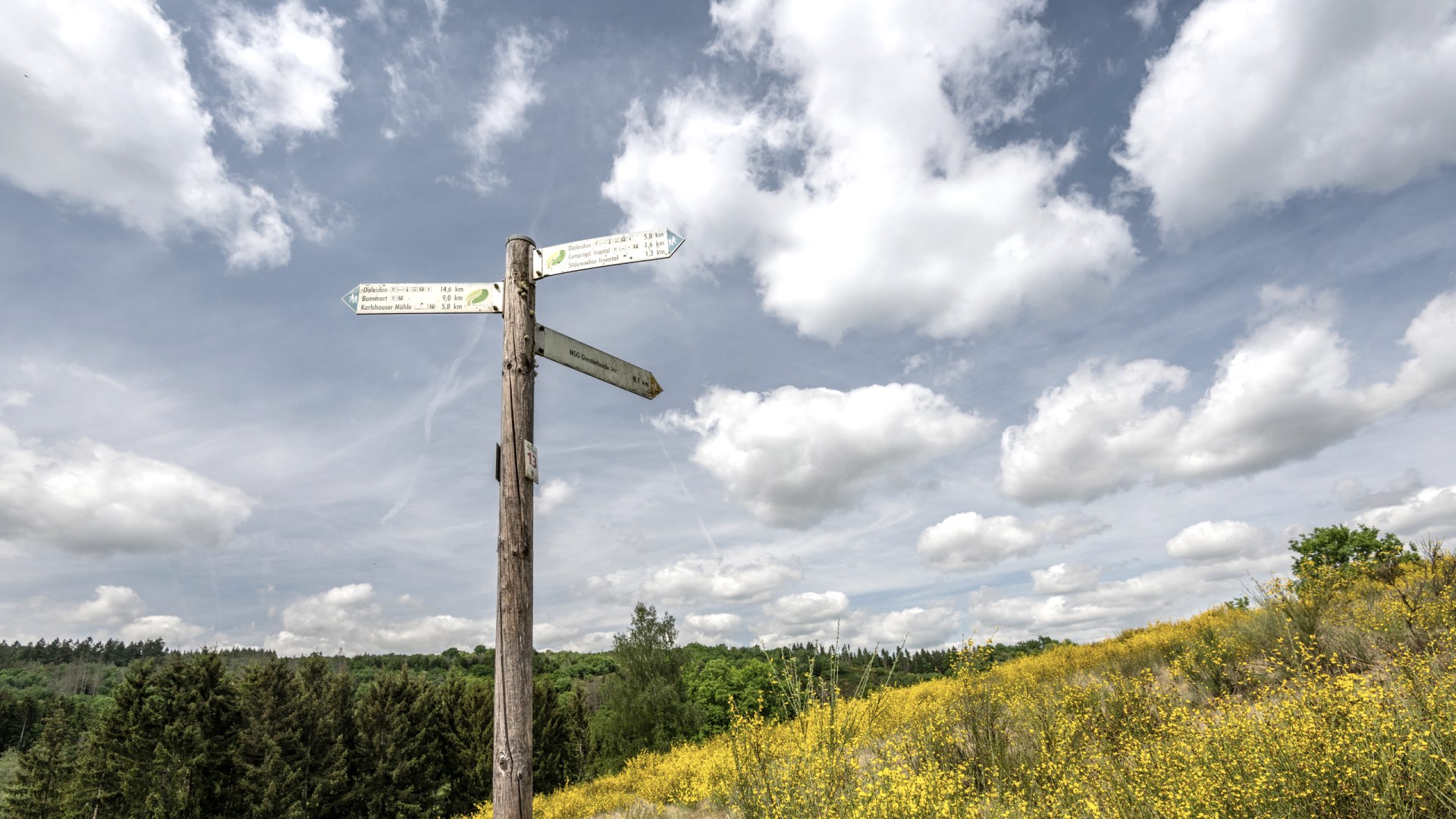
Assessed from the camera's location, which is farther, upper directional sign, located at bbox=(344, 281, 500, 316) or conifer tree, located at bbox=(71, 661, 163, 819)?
conifer tree, located at bbox=(71, 661, 163, 819)

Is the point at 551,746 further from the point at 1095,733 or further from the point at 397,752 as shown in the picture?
the point at 1095,733

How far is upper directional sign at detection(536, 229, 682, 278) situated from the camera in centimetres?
391

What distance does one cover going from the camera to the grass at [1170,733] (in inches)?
193

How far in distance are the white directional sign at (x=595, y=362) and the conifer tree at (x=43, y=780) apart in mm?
40803

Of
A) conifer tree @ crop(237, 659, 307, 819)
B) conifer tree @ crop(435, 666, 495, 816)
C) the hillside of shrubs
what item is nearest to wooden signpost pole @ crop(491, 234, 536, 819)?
the hillside of shrubs

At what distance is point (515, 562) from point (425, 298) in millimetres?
1679

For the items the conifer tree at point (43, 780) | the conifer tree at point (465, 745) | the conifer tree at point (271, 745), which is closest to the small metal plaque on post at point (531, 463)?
the conifer tree at point (465, 745)

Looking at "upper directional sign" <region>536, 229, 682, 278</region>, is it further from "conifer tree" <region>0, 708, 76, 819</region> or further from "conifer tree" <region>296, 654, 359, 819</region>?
"conifer tree" <region>0, 708, 76, 819</region>

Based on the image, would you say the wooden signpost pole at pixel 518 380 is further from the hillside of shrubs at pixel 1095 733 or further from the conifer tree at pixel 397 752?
the conifer tree at pixel 397 752

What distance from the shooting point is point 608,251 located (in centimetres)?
399

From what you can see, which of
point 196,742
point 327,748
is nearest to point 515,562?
point 196,742

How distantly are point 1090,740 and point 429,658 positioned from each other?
110069 millimetres

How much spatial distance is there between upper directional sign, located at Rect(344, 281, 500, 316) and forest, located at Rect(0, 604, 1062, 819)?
74.0 ft

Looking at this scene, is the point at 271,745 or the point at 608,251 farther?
the point at 271,745
